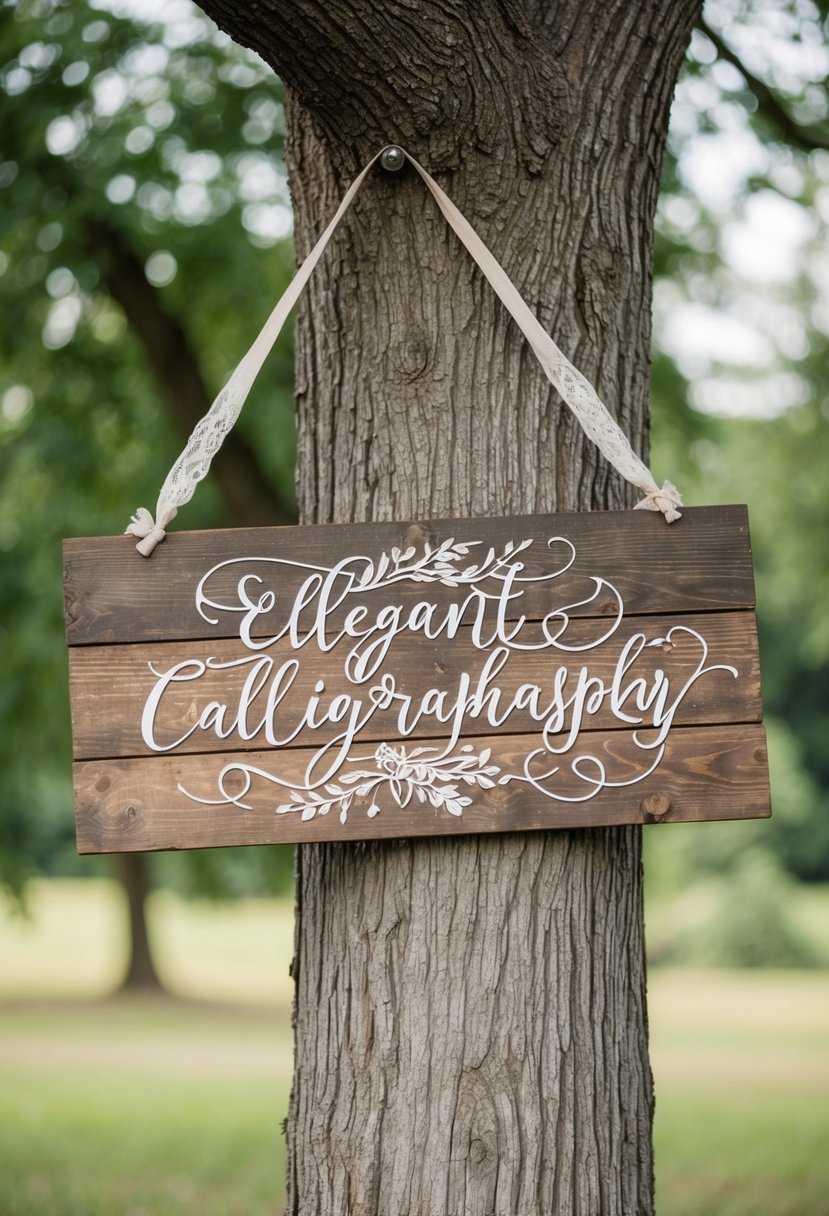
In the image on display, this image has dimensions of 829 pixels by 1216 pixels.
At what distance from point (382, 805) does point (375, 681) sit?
0.23 m

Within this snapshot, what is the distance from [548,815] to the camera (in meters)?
2.24

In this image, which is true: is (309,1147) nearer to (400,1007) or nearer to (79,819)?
(400,1007)

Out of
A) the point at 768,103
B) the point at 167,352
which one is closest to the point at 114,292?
the point at 167,352

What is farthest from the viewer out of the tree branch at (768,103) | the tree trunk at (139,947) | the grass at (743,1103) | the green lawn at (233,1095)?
A: the tree trunk at (139,947)

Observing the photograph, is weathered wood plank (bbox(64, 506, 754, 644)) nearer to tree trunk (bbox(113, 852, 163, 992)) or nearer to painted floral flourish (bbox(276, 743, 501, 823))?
painted floral flourish (bbox(276, 743, 501, 823))

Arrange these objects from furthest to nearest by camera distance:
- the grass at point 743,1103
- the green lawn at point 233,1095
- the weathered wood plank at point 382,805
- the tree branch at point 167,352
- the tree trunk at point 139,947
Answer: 1. the tree trunk at point 139,947
2. the tree branch at point 167,352
3. the green lawn at point 233,1095
4. the grass at point 743,1103
5. the weathered wood plank at point 382,805

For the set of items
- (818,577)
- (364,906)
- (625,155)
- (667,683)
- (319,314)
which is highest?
(818,577)

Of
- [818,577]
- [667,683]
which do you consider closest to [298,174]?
[667,683]

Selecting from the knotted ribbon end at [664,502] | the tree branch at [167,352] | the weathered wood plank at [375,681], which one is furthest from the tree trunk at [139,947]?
the knotted ribbon end at [664,502]

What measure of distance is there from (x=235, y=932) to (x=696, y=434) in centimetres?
2472

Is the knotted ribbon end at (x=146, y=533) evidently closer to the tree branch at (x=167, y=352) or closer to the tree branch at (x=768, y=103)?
the tree branch at (x=768, y=103)

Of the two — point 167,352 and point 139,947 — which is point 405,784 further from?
point 139,947

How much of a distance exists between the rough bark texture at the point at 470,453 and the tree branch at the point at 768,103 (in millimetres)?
1397

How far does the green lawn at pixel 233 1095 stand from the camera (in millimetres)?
5555
